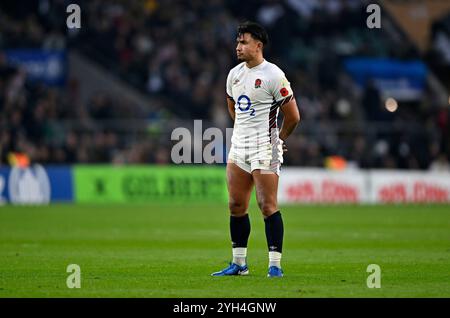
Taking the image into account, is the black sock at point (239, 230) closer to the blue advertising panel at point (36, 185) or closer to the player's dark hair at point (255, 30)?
the player's dark hair at point (255, 30)

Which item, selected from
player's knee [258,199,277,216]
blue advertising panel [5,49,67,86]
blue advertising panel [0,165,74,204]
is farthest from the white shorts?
blue advertising panel [5,49,67,86]

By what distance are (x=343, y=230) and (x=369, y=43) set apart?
782 inches

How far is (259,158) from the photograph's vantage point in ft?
38.5

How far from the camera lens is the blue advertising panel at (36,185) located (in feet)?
97.9

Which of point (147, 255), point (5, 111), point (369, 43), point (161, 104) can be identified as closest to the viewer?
point (147, 255)

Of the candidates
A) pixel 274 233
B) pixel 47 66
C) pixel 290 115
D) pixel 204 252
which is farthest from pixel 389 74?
pixel 274 233

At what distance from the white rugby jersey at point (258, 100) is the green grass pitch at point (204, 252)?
157 cm

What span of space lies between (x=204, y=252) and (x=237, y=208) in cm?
389

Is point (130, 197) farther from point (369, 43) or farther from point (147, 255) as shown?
point (147, 255)

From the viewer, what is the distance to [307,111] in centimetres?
3575

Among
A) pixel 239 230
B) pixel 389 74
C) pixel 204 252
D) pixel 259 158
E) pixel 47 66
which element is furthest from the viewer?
pixel 389 74

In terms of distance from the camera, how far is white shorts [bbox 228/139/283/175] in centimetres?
1173

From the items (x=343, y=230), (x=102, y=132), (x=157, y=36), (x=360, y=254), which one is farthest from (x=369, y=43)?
(x=360, y=254)

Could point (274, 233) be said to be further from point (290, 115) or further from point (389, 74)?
point (389, 74)
